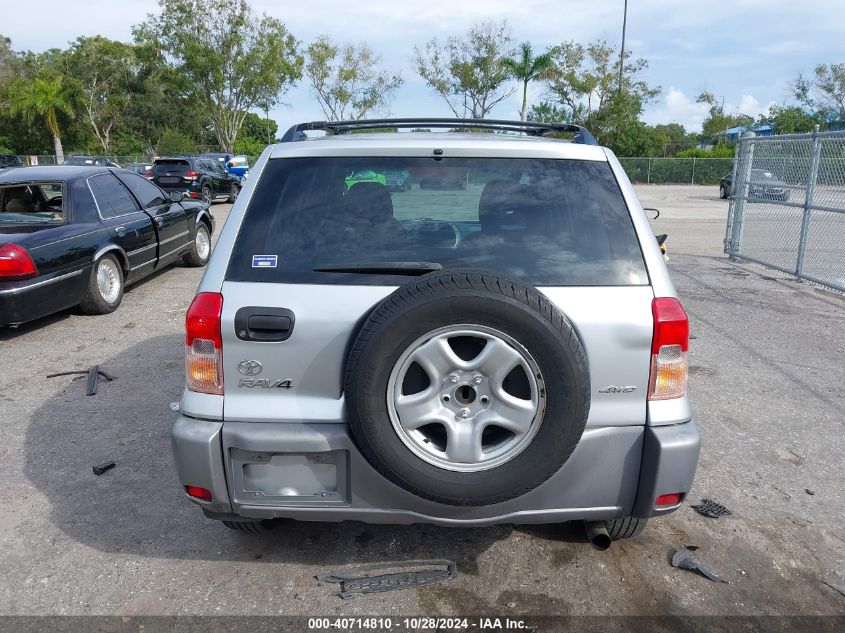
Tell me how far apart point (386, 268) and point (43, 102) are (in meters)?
48.0

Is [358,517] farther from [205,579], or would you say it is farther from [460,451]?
[205,579]

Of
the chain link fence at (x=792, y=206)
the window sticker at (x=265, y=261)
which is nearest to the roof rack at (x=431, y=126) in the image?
the window sticker at (x=265, y=261)

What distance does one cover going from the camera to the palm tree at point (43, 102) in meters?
41.5

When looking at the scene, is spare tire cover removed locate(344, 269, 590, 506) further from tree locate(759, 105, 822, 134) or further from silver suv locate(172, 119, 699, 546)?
tree locate(759, 105, 822, 134)

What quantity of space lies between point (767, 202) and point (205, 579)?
10.3m

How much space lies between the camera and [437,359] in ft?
7.45

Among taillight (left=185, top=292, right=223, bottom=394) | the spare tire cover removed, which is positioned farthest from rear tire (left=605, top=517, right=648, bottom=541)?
taillight (left=185, top=292, right=223, bottom=394)

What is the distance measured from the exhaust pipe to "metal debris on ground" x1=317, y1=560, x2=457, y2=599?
2.12 feet

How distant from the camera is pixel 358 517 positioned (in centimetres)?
252

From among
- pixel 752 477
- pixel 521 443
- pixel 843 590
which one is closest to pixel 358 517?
pixel 521 443

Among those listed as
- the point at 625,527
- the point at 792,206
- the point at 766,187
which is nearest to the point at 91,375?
the point at 625,527

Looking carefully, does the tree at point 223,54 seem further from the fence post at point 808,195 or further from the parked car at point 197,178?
the fence post at point 808,195

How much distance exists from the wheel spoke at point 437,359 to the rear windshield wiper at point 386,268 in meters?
0.32

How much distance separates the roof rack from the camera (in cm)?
334
